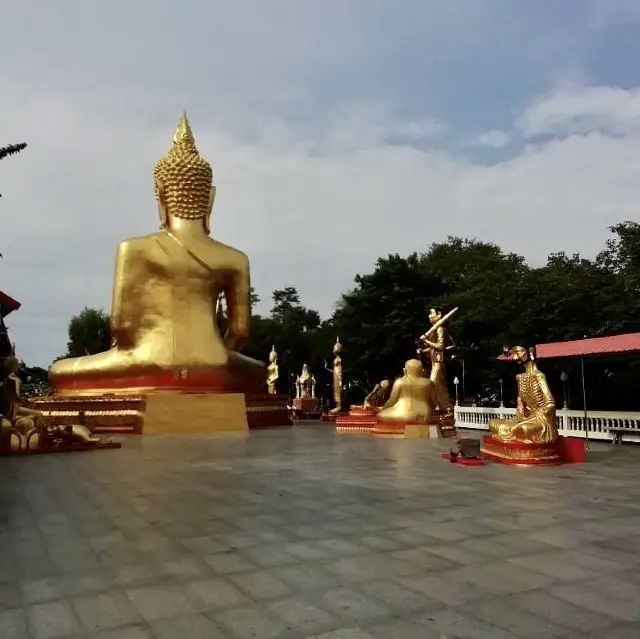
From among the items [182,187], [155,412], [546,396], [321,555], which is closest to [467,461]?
[546,396]

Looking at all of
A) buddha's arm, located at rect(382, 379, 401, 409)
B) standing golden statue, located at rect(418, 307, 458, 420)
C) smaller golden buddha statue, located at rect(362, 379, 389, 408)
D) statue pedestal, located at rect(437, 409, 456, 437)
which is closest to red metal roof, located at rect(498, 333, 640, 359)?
statue pedestal, located at rect(437, 409, 456, 437)

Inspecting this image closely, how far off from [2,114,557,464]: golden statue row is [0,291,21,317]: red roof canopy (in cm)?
313

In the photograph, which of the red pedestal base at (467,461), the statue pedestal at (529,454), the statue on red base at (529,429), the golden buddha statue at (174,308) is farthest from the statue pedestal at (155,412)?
the statue pedestal at (529,454)

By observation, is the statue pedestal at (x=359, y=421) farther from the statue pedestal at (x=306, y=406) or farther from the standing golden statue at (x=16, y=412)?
the statue pedestal at (x=306, y=406)

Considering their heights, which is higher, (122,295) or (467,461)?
(122,295)

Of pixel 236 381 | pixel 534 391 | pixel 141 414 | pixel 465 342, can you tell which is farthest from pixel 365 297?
pixel 534 391

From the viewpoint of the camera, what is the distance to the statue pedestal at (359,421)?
53.9ft

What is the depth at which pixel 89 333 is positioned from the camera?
47281 millimetres

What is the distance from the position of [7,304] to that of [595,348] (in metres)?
17.5

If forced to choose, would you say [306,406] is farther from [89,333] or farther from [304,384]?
[89,333]

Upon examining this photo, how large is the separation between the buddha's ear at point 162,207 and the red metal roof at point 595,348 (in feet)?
35.5

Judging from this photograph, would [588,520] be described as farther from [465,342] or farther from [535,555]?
[465,342]

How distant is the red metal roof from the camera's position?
12398 mm

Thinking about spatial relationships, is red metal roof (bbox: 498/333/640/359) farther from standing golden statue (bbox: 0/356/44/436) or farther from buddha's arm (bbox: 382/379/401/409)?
standing golden statue (bbox: 0/356/44/436)
